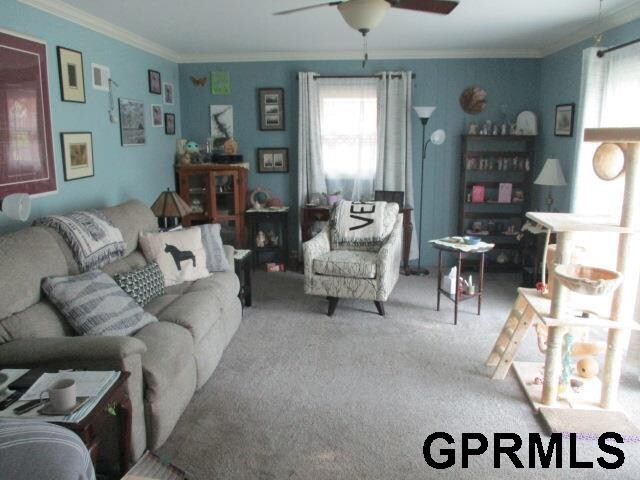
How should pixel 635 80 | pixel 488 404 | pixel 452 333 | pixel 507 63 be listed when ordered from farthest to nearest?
pixel 507 63, pixel 452 333, pixel 635 80, pixel 488 404

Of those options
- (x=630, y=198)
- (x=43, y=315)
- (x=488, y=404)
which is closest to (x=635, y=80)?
(x=630, y=198)

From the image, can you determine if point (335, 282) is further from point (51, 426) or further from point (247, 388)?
point (51, 426)

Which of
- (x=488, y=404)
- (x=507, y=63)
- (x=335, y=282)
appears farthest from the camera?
(x=507, y=63)

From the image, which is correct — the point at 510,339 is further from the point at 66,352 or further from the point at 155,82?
the point at 155,82

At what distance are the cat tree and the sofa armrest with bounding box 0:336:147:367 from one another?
79.3 inches

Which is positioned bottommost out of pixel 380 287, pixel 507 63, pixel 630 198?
pixel 380 287

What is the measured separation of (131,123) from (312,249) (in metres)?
1.91

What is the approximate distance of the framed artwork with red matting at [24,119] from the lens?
289 cm

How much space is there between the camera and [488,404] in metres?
2.80

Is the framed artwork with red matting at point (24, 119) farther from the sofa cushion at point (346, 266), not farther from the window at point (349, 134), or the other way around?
the window at point (349, 134)

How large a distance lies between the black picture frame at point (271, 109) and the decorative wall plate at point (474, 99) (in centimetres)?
190

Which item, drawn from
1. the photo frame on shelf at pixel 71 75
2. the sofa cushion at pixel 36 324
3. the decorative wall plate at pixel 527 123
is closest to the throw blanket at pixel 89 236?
the sofa cushion at pixel 36 324

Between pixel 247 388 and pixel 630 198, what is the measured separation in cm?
223

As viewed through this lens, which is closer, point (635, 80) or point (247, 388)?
point (247, 388)
